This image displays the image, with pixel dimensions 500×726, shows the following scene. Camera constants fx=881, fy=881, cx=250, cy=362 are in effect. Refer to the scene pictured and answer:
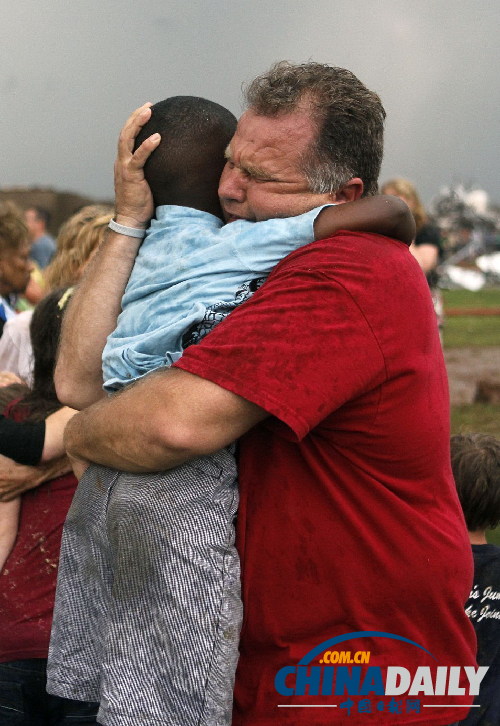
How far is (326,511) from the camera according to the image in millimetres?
1978

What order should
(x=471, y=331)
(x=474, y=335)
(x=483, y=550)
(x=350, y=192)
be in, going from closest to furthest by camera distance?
(x=350, y=192) → (x=483, y=550) → (x=474, y=335) → (x=471, y=331)

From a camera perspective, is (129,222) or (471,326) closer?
(129,222)

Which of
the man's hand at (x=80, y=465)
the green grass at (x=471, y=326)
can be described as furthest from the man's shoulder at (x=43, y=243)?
the man's hand at (x=80, y=465)

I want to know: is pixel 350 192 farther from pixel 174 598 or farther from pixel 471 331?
pixel 471 331

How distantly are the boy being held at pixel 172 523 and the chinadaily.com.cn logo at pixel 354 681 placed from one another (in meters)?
0.17

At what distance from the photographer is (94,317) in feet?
7.52

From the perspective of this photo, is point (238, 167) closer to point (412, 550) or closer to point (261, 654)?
point (412, 550)

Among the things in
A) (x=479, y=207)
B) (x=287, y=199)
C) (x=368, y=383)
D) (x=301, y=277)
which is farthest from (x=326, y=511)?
(x=479, y=207)

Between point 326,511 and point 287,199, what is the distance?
2.42ft

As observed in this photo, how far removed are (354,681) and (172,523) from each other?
0.59m

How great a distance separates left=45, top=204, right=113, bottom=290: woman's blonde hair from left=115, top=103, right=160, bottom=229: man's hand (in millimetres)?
1914

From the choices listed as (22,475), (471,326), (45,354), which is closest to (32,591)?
(22,475)

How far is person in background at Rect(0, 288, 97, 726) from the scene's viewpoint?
9.68ft

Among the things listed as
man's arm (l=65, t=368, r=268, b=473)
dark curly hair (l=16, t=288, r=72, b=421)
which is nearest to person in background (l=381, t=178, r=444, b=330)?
dark curly hair (l=16, t=288, r=72, b=421)
